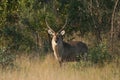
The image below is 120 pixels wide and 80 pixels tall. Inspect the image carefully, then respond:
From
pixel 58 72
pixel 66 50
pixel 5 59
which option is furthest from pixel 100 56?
pixel 5 59

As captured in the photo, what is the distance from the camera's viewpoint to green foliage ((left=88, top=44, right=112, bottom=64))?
461 inches

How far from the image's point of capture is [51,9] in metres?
14.0

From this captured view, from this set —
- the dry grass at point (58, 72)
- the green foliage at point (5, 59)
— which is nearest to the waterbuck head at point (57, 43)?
the dry grass at point (58, 72)

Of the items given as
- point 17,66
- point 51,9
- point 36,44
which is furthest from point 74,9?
point 17,66

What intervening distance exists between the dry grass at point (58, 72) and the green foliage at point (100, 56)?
2.14ft

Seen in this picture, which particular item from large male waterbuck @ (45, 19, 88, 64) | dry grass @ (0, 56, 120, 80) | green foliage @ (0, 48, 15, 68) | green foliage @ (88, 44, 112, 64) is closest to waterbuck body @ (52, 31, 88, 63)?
large male waterbuck @ (45, 19, 88, 64)

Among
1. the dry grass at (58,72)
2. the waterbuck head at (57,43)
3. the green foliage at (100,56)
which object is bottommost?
the dry grass at (58,72)

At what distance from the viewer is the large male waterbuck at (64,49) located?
12.5m

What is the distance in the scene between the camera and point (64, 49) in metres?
12.9

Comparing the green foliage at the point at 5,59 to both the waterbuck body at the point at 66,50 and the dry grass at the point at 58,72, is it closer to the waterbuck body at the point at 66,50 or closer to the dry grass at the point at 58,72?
the dry grass at the point at 58,72

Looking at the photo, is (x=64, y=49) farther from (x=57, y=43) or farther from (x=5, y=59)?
(x=5, y=59)

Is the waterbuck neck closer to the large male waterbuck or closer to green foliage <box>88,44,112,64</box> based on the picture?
the large male waterbuck

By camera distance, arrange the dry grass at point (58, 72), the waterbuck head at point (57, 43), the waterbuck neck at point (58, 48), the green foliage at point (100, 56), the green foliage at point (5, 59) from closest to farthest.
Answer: the dry grass at point (58, 72)
the green foliage at point (5, 59)
the green foliage at point (100, 56)
the waterbuck head at point (57, 43)
the waterbuck neck at point (58, 48)

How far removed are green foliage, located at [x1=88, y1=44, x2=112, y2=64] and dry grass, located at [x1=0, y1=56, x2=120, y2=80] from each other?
65cm
